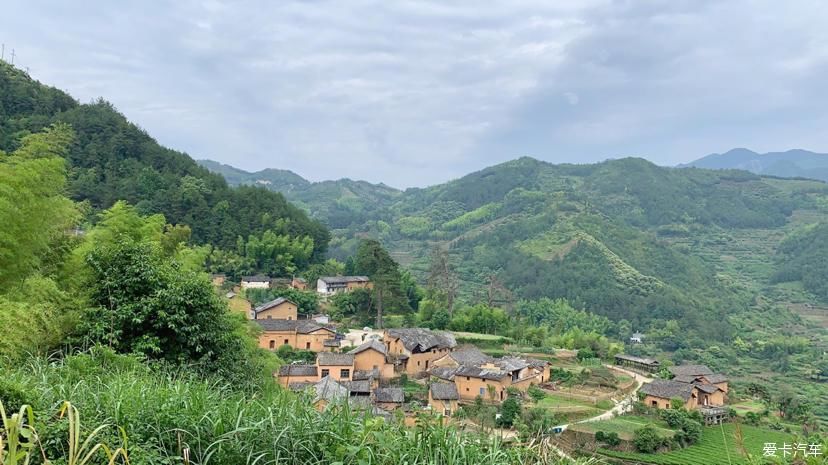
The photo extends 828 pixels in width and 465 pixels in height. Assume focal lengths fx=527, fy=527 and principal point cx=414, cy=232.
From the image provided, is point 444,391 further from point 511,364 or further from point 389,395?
point 511,364

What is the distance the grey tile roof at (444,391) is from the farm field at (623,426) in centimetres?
371

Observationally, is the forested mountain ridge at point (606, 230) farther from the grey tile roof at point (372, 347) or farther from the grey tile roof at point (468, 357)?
the grey tile roof at point (372, 347)

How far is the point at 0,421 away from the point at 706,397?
889 inches

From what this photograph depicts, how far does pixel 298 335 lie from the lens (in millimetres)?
21047

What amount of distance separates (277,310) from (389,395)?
992cm

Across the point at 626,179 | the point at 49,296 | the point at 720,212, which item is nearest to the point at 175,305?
the point at 49,296

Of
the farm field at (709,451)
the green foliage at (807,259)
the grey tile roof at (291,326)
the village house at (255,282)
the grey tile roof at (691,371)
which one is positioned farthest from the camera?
the green foliage at (807,259)

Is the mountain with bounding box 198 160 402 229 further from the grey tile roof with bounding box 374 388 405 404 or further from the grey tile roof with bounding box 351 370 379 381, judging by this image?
the grey tile roof with bounding box 374 388 405 404

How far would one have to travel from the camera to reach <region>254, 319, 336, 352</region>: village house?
68.5 ft

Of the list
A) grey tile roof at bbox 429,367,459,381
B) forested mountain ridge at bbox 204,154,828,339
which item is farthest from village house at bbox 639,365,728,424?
forested mountain ridge at bbox 204,154,828,339

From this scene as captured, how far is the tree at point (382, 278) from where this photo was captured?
2611 centimetres

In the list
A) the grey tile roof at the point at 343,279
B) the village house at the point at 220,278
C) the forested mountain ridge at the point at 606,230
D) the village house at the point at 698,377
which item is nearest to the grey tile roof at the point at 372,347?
the grey tile roof at the point at 343,279

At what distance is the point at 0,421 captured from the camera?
2.42 m

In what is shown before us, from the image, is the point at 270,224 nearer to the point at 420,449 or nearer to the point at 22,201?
the point at 22,201
